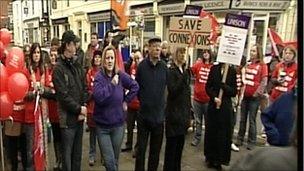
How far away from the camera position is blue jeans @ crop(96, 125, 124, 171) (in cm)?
381

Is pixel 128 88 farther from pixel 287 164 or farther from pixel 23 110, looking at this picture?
pixel 287 164

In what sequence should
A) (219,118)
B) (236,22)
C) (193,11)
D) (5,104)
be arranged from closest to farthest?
(5,104)
(236,22)
(219,118)
(193,11)

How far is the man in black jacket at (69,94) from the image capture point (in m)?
3.70

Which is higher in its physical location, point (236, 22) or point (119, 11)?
point (119, 11)

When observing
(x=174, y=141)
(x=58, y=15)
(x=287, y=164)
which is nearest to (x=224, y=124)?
(x=174, y=141)

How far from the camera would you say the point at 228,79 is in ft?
14.9

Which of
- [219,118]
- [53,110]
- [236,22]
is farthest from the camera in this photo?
[219,118]

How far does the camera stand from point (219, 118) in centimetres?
464

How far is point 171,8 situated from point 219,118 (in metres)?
11.5

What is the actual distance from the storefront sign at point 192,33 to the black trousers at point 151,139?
1111 millimetres

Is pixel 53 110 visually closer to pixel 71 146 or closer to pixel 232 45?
pixel 71 146

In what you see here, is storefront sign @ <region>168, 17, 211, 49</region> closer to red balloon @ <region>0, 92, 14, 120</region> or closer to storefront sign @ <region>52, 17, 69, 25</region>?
red balloon @ <region>0, 92, 14, 120</region>

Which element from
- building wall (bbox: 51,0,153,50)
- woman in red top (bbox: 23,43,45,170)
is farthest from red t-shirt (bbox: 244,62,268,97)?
building wall (bbox: 51,0,153,50)

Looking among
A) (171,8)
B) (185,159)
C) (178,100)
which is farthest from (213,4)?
(178,100)
